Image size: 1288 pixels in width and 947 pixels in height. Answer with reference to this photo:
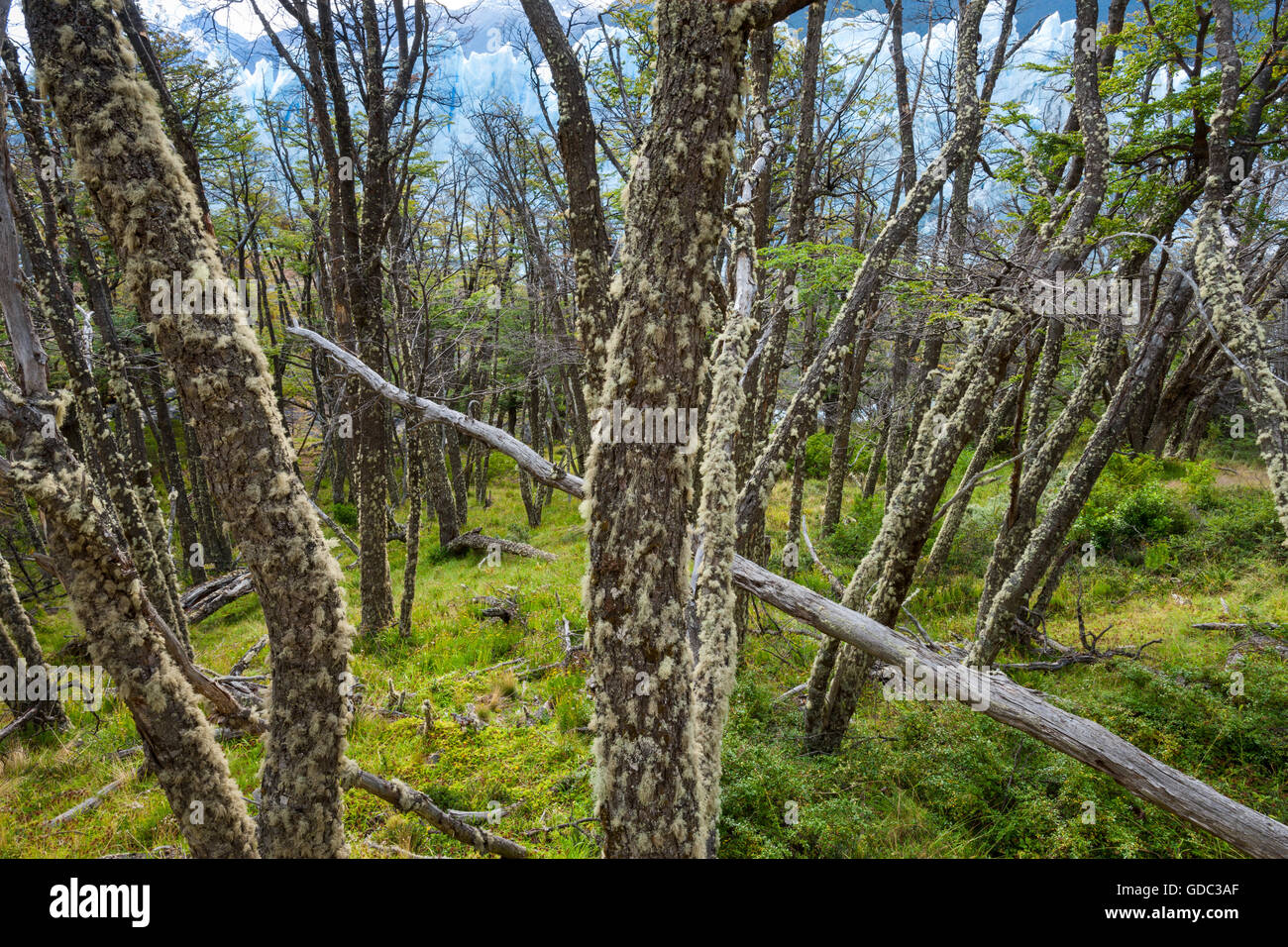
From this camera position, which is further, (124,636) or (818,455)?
(818,455)

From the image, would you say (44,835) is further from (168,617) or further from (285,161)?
(285,161)

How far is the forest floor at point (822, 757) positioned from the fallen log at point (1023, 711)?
1514mm

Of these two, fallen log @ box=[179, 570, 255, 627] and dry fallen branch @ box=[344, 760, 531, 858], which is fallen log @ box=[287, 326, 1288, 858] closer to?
dry fallen branch @ box=[344, 760, 531, 858]

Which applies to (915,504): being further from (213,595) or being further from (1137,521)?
(213,595)

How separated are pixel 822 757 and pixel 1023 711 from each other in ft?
7.32

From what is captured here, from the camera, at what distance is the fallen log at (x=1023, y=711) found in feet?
8.33

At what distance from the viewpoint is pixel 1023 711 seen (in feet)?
9.83

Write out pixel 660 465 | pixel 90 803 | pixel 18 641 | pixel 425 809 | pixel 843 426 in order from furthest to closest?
pixel 843 426, pixel 18 641, pixel 90 803, pixel 425 809, pixel 660 465

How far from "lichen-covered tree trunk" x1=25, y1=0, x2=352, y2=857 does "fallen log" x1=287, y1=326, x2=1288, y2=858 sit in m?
1.20

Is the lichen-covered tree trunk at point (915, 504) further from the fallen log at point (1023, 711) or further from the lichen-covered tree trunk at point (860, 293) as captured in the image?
the fallen log at point (1023, 711)

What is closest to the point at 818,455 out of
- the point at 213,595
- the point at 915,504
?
the point at 915,504

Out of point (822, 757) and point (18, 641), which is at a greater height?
point (18, 641)

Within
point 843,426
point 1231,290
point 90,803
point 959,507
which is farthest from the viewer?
point 843,426
